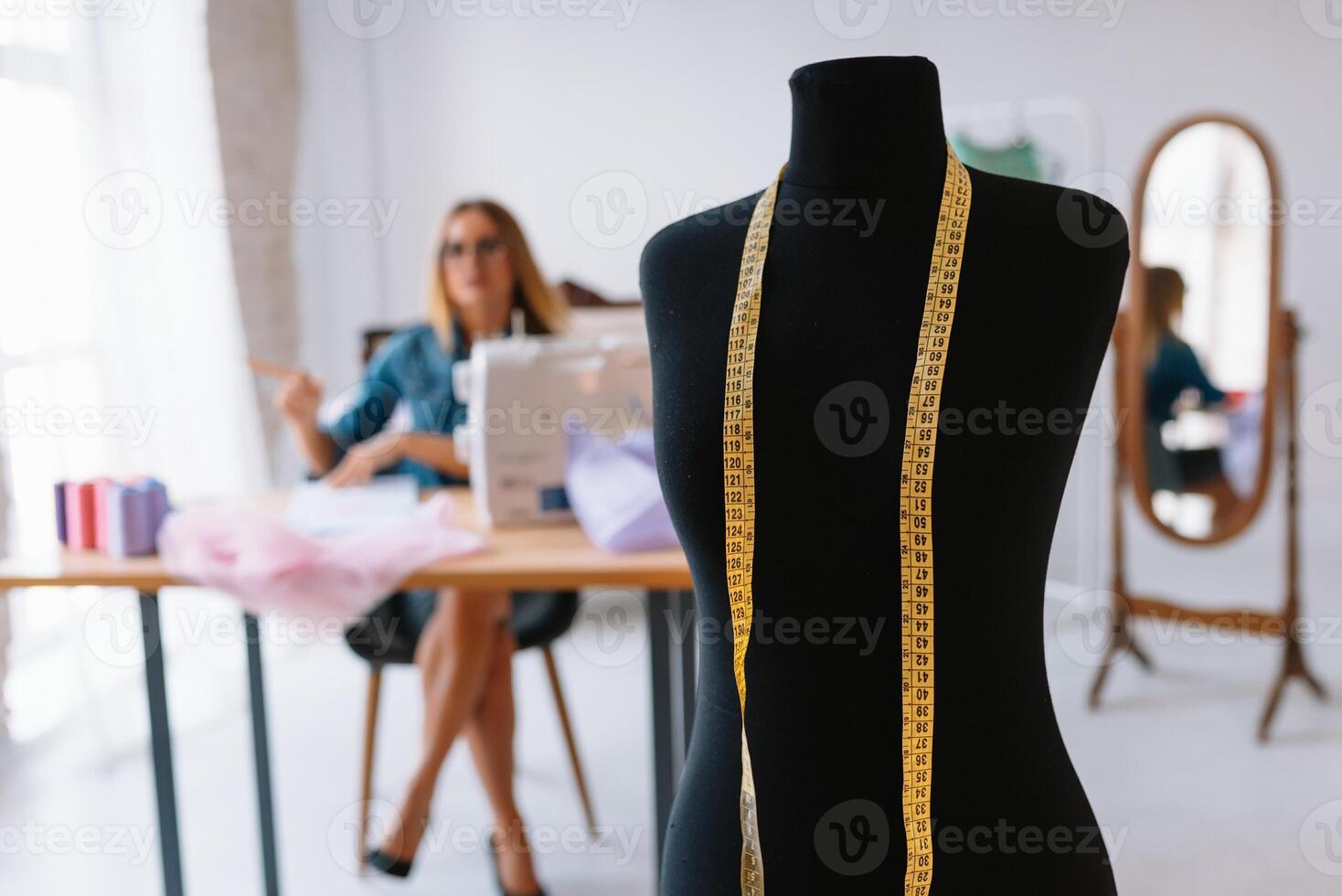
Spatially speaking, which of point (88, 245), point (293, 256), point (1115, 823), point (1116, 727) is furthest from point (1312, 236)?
point (88, 245)

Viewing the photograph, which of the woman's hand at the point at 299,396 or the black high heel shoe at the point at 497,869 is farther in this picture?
the black high heel shoe at the point at 497,869

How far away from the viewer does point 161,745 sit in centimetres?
204

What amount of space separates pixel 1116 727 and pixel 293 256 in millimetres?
3171

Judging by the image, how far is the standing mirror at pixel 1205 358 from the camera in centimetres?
319

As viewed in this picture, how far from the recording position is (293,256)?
450cm

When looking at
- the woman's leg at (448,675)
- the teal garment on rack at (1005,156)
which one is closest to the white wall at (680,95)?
the teal garment on rack at (1005,156)

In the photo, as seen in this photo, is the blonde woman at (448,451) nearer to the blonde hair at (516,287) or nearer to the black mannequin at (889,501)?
the blonde hair at (516,287)

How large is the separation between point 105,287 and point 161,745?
1735mm

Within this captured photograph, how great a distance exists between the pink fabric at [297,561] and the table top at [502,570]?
3 cm

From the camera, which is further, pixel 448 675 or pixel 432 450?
pixel 432 450

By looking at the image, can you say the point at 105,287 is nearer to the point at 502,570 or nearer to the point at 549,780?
the point at 549,780

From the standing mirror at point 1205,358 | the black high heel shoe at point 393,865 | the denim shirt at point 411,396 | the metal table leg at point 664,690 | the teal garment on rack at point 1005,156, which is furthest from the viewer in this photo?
the teal garment on rack at point 1005,156

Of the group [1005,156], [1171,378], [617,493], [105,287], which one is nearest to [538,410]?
[617,493]

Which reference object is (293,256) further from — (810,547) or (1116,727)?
(810,547)
